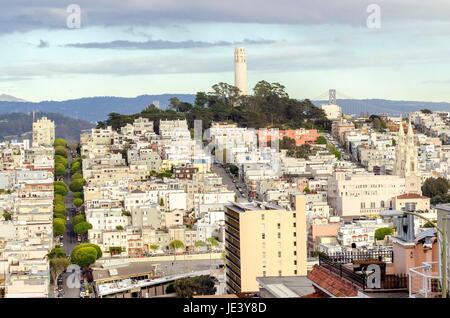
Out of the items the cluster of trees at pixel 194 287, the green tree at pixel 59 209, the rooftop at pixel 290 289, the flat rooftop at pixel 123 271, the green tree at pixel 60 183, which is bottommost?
the flat rooftop at pixel 123 271

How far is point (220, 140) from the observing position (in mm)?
30750

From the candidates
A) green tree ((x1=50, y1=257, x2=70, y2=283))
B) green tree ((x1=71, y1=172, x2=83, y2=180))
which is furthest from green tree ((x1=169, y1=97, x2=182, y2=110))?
green tree ((x1=50, y1=257, x2=70, y2=283))

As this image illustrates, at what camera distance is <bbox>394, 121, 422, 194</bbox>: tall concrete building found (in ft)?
87.9

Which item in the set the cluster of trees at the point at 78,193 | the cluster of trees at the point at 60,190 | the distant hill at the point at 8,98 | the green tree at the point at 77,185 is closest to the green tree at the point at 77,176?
the cluster of trees at the point at 78,193

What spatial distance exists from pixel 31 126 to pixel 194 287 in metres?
17.1

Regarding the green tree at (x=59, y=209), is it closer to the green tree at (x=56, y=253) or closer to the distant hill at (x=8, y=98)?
the distant hill at (x=8, y=98)

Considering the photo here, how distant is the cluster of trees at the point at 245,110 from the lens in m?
32.7

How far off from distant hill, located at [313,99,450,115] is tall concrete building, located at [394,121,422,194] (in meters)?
0.65

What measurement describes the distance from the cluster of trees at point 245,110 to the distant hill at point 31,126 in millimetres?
662

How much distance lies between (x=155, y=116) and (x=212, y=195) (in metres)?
8.52

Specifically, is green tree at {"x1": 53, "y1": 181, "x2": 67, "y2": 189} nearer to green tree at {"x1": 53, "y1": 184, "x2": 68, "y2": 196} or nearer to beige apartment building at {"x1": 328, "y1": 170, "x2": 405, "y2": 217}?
green tree at {"x1": 53, "y1": 184, "x2": 68, "y2": 196}

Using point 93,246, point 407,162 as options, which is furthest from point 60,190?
point 407,162

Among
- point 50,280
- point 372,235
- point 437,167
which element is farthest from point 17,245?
point 437,167

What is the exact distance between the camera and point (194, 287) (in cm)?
1364
